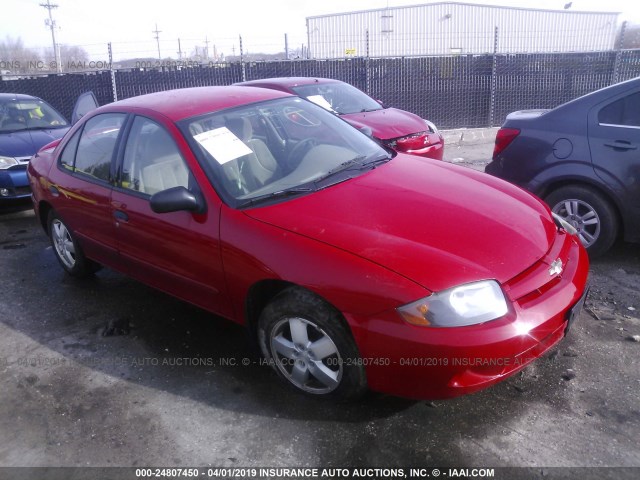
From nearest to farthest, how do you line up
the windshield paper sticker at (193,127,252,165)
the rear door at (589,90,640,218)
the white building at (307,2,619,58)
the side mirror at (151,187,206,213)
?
the side mirror at (151,187,206,213)
the windshield paper sticker at (193,127,252,165)
the rear door at (589,90,640,218)
the white building at (307,2,619,58)

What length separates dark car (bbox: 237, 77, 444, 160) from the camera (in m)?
6.97

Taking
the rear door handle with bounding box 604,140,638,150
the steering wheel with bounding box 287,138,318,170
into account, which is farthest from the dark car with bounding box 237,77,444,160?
the steering wheel with bounding box 287,138,318,170

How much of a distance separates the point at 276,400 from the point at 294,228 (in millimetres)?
989

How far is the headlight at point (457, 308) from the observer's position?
8.14 ft

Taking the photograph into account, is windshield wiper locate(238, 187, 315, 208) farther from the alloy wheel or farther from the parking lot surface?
the parking lot surface

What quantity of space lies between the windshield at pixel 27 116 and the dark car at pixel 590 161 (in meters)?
6.64

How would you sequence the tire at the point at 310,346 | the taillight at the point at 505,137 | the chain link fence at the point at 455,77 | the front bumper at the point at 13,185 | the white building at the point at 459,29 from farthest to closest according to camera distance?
the white building at the point at 459,29, the chain link fence at the point at 455,77, the front bumper at the point at 13,185, the taillight at the point at 505,137, the tire at the point at 310,346

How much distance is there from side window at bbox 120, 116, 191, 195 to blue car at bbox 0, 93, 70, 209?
375cm

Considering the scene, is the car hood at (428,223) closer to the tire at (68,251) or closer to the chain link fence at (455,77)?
the tire at (68,251)

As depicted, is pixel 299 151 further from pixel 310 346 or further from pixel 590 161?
pixel 590 161

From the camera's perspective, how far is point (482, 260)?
2.66 meters

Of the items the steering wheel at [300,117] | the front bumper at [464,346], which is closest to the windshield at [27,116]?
the steering wheel at [300,117]

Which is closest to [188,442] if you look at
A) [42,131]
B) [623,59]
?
[42,131]

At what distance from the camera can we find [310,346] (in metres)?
2.90
